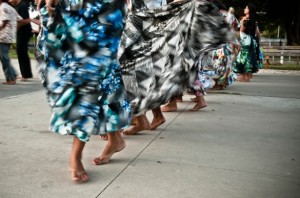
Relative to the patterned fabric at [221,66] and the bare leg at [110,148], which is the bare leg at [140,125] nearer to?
the bare leg at [110,148]

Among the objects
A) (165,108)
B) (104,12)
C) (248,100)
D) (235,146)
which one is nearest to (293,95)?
(248,100)

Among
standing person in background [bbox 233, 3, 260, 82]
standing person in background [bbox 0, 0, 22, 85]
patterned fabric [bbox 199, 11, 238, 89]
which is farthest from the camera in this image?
standing person in background [bbox 233, 3, 260, 82]

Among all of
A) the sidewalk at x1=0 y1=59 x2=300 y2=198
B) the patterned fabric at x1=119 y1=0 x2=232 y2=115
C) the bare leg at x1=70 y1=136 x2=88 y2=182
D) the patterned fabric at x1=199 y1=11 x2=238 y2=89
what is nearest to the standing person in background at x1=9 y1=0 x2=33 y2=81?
the sidewalk at x1=0 y1=59 x2=300 y2=198

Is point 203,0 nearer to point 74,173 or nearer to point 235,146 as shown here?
point 235,146

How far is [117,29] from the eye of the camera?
3164 mm

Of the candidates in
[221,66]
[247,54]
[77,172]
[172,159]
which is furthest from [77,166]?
[247,54]

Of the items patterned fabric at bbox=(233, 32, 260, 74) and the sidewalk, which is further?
patterned fabric at bbox=(233, 32, 260, 74)

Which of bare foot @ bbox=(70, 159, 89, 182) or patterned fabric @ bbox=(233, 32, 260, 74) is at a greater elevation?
bare foot @ bbox=(70, 159, 89, 182)

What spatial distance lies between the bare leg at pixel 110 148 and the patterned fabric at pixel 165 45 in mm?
561

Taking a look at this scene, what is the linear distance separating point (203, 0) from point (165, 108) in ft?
5.89

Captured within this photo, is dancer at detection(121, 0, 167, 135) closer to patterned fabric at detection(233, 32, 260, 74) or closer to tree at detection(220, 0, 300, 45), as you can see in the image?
patterned fabric at detection(233, 32, 260, 74)

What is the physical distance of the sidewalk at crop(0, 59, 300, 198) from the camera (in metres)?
2.85

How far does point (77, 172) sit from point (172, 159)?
955 millimetres

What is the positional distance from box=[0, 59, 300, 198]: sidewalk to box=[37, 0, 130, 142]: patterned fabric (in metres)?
0.40
